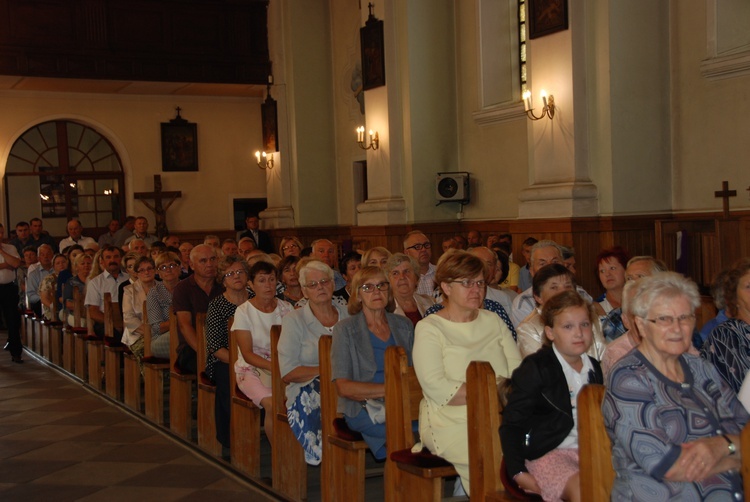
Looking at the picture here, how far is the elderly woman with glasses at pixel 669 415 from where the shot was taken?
8.87ft

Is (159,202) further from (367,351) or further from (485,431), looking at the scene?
(485,431)

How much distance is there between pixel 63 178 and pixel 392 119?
788cm

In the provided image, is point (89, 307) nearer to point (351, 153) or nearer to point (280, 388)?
point (280, 388)

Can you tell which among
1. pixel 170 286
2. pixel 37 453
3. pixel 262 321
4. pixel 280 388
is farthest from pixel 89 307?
pixel 280 388

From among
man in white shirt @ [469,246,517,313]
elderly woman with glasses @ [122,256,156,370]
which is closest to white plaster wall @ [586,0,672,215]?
man in white shirt @ [469,246,517,313]

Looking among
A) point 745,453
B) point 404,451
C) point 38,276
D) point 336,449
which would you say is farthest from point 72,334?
point 745,453

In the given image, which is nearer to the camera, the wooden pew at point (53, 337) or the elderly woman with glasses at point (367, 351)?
the elderly woman with glasses at point (367, 351)

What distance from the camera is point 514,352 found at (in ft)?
13.4

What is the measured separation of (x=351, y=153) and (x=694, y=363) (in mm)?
13302

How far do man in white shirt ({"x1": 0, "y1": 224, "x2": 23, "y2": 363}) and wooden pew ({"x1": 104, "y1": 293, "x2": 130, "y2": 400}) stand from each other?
110 inches

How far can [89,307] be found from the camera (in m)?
9.13

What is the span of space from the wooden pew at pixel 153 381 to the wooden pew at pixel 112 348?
0.93 m

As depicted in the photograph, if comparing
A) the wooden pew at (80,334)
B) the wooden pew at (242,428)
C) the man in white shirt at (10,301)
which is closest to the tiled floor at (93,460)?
the wooden pew at (242,428)

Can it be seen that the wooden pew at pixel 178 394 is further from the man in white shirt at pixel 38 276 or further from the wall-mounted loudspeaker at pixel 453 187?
the wall-mounted loudspeaker at pixel 453 187
